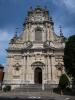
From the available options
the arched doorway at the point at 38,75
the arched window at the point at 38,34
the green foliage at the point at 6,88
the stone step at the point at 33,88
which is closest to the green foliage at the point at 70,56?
the stone step at the point at 33,88

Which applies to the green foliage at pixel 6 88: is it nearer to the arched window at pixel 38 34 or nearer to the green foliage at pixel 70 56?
the arched window at pixel 38 34

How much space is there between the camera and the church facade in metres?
41.1

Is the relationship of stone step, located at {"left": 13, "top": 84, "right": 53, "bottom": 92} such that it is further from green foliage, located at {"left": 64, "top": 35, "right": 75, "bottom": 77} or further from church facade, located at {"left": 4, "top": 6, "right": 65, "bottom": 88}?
green foliage, located at {"left": 64, "top": 35, "right": 75, "bottom": 77}

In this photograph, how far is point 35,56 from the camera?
4194 centimetres

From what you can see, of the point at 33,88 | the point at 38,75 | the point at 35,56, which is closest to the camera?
the point at 33,88

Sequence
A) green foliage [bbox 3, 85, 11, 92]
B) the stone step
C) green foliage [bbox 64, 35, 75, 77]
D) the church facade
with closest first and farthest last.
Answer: green foliage [bbox 64, 35, 75, 77] → the stone step → green foliage [bbox 3, 85, 11, 92] → the church facade

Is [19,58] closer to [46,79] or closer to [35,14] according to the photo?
[46,79]

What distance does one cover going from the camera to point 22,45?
43.3 meters

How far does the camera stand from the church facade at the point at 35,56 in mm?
41062

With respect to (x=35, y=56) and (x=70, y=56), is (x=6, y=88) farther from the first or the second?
(x=70, y=56)

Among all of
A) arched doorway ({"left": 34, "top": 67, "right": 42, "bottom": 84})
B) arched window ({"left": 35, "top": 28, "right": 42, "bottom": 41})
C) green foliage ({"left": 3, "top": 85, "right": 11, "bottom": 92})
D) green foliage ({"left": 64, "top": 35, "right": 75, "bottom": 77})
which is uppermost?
arched window ({"left": 35, "top": 28, "right": 42, "bottom": 41})

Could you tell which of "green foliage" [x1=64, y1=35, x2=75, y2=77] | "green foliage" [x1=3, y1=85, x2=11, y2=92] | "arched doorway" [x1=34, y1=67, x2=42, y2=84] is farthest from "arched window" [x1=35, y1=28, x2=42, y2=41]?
"green foliage" [x1=64, y1=35, x2=75, y2=77]

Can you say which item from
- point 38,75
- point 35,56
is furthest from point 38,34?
point 38,75

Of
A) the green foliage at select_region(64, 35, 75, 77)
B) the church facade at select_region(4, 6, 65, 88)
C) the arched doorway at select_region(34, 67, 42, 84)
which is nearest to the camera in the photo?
the green foliage at select_region(64, 35, 75, 77)
